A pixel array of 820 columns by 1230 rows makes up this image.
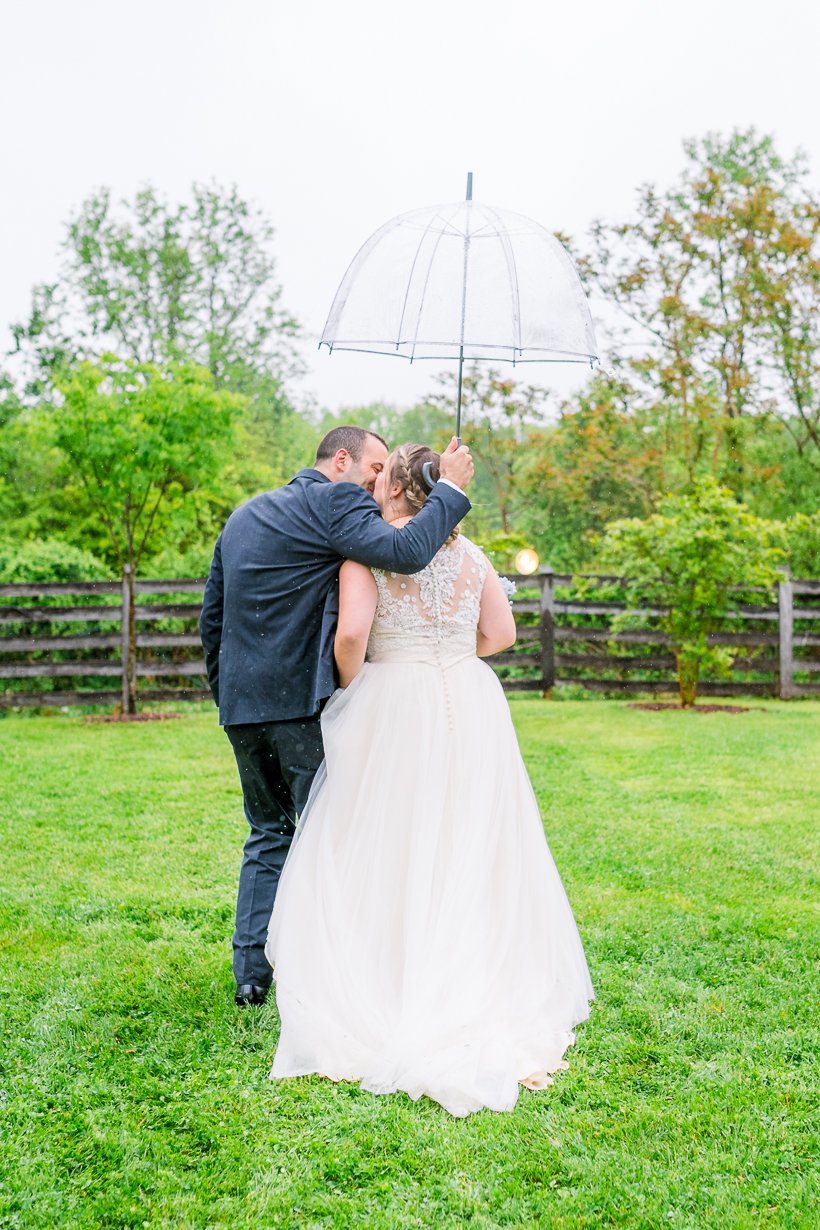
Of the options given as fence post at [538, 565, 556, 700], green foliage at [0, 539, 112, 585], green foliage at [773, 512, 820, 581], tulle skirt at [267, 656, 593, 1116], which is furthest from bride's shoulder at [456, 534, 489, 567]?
green foliage at [773, 512, 820, 581]

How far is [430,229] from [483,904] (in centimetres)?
246

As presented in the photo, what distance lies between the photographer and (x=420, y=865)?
3469 millimetres

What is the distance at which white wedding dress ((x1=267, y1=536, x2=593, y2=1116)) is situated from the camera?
3.26 meters

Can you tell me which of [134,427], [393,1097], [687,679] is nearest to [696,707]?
[687,679]

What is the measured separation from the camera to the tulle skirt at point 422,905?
325 cm

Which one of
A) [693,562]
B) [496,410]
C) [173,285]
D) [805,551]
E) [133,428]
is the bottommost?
[693,562]

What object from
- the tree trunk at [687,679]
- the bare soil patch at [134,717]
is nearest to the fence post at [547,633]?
the tree trunk at [687,679]

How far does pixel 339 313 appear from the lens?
3979 millimetres

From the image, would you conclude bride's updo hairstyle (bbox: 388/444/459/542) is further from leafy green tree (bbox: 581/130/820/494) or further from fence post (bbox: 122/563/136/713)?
leafy green tree (bbox: 581/130/820/494)

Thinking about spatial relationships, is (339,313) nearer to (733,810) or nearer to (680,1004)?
(680,1004)

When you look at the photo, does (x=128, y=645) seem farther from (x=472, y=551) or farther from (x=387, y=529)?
(x=387, y=529)

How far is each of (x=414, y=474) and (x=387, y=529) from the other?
0.28 meters

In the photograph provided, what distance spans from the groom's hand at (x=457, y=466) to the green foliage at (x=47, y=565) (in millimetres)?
10659

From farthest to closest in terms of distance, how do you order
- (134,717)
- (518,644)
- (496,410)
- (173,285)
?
(173,285)
(496,410)
(518,644)
(134,717)
